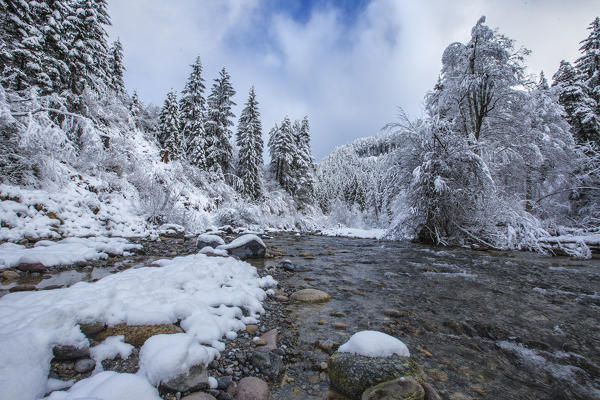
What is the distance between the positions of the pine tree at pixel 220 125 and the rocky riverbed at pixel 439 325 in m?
15.9

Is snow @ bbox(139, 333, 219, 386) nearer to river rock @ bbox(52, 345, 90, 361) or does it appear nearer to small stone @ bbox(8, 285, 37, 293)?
river rock @ bbox(52, 345, 90, 361)

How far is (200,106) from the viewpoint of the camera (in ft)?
73.2

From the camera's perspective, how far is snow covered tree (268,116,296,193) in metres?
24.9

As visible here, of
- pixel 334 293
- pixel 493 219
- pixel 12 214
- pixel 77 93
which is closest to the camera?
pixel 334 293

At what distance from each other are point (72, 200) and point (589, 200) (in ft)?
77.5

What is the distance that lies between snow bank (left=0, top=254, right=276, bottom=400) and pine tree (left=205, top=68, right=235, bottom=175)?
17855 mm

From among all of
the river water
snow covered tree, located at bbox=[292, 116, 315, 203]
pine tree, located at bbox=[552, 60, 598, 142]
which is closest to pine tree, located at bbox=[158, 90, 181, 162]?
snow covered tree, located at bbox=[292, 116, 315, 203]

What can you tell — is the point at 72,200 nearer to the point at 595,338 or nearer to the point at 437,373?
the point at 437,373

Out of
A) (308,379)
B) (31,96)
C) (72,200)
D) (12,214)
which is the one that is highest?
(31,96)

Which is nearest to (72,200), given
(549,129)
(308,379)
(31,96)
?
(31,96)

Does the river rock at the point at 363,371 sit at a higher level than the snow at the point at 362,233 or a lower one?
lower

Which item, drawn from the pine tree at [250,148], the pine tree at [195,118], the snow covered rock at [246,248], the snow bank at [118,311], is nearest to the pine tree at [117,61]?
the pine tree at [195,118]

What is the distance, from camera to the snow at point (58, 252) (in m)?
4.02

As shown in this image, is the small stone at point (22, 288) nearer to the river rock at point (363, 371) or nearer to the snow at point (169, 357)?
the snow at point (169, 357)
